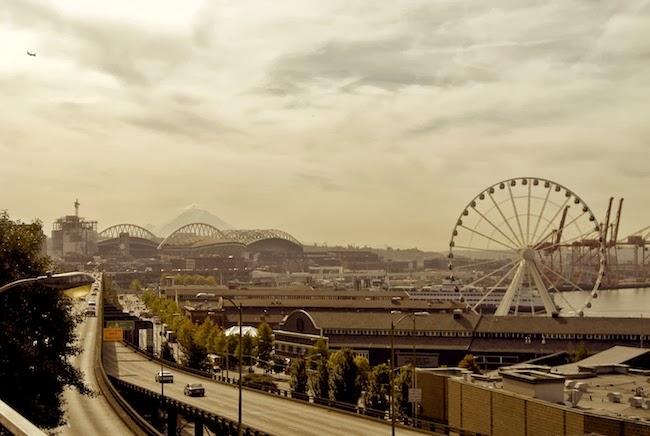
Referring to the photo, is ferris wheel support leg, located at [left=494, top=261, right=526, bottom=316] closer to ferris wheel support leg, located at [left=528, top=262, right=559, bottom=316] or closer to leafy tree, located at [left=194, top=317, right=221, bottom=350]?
ferris wheel support leg, located at [left=528, top=262, right=559, bottom=316]

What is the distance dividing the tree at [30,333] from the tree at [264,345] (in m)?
72.4

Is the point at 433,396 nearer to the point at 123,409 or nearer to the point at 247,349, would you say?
the point at 123,409

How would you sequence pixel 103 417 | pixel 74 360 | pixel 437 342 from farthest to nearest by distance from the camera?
pixel 437 342
pixel 74 360
pixel 103 417

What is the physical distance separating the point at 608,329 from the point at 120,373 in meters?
57.2

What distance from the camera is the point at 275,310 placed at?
152m

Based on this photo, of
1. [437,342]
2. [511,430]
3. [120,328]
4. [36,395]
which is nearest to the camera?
[36,395]

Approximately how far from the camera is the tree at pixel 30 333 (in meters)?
32.5

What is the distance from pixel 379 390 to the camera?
69250mm

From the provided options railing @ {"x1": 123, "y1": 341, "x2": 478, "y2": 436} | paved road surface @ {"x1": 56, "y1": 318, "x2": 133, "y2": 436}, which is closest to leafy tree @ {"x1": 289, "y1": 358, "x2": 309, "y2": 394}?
railing @ {"x1": 123, "y1": 341, "x2": 478, "y2": 436}

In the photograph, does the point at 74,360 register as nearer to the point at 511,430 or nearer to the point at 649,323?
the point at 511,430

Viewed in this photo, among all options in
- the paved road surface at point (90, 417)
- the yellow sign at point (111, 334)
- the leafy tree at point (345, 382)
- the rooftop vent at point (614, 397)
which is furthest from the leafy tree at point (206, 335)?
the rooftop vent at point (614, 397)

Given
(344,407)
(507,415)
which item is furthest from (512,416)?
(344,407)

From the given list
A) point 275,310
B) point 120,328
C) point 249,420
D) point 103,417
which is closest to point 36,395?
point 103,417

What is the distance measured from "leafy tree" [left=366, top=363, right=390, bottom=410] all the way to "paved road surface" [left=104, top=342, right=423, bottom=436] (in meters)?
8.94
